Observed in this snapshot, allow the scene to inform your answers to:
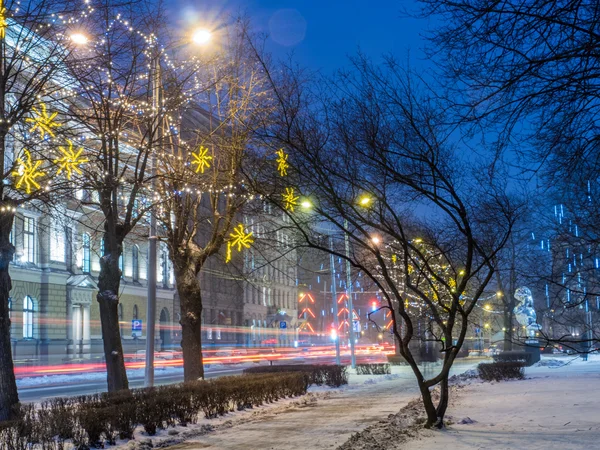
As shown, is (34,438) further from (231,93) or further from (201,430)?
(231,93)

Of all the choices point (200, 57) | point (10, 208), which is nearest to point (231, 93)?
point (200, 57)

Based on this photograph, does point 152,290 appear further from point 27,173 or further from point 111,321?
point 27,173

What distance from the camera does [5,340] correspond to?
14.1 metres

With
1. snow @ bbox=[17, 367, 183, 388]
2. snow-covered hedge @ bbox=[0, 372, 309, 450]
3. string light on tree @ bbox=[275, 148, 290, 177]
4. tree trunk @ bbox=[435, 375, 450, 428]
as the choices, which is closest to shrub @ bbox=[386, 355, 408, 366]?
snow @ bbox=[17, 367, 183, 388]

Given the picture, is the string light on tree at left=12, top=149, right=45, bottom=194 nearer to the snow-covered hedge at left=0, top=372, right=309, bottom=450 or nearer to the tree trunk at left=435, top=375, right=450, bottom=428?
the snow-covered hedge at left=0, top=372, right=309, bottom=450

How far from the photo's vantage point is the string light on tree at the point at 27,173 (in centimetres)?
1206

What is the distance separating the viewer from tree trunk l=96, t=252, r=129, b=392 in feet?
56.4

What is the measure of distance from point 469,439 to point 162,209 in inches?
506

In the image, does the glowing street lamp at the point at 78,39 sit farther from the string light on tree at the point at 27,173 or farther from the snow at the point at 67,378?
the snow at the point at 67,378

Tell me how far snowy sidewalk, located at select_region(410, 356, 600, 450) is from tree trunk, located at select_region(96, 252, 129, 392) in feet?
25.7

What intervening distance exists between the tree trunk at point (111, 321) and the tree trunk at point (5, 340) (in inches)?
124

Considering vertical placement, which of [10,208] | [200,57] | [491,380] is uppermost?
[200,57]

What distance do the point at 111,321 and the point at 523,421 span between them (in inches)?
384

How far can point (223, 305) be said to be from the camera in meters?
80.8
